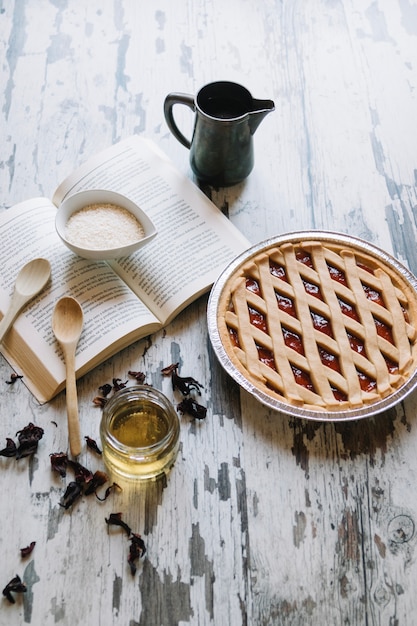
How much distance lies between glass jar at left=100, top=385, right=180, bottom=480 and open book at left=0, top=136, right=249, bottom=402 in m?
0.12

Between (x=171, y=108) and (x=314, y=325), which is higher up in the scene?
(x=171, y=108)

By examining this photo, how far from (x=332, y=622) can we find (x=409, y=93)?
118 cm

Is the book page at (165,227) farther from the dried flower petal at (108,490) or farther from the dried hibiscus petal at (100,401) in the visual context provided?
the dried flower petal at (108,490)

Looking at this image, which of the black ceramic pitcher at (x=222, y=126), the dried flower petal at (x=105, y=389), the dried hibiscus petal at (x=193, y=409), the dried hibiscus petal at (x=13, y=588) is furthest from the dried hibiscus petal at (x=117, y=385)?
the black ceramic pitcher at (x=222, y=126)

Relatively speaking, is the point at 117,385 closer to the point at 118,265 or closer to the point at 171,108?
the point at 118,265

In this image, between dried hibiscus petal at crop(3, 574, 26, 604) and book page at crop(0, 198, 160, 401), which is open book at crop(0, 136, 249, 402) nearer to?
book page at crop(0, 198, 160, 401)

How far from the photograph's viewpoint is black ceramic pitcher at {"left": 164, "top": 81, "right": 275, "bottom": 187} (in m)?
1.36

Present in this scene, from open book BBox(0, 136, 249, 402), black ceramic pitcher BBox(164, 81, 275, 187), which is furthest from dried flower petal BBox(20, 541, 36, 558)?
black ceramic pitcher BBox(164, 81, 275, 187)

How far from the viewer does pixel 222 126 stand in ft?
4.42

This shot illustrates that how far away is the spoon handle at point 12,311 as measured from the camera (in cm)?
128

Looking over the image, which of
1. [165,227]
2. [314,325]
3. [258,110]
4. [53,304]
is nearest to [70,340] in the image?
[53,304]

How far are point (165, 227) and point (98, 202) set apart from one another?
0.14 meters

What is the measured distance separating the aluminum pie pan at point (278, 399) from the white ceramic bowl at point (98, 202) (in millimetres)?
169

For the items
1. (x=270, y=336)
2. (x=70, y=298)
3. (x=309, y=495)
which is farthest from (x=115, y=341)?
(x=309, y=495)
